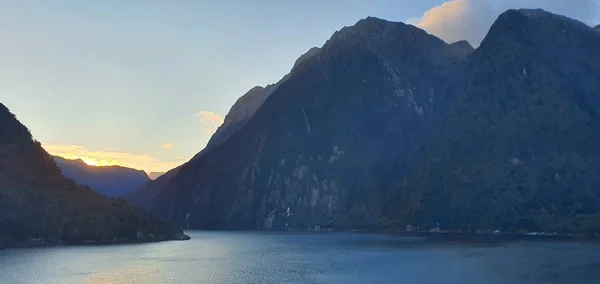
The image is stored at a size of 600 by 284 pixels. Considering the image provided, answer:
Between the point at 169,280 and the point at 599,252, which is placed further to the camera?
the point at 599,252

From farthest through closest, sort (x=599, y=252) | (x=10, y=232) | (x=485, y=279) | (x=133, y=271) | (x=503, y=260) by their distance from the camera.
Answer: (x=10, y=232) → (x=599, y=252) → (x=503, y=260) → (x=133, y=271) → (x=485, y=279)

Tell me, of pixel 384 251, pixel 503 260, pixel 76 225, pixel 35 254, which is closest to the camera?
pixel 503 260

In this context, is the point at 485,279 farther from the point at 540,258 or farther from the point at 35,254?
the point at 35,254

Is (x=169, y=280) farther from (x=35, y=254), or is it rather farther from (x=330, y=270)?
(x=35, y=254)

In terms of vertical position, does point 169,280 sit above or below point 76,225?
below

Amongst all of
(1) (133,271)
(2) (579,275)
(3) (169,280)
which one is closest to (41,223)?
(1) (133,271)

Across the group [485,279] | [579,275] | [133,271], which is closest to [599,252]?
[579,275]
